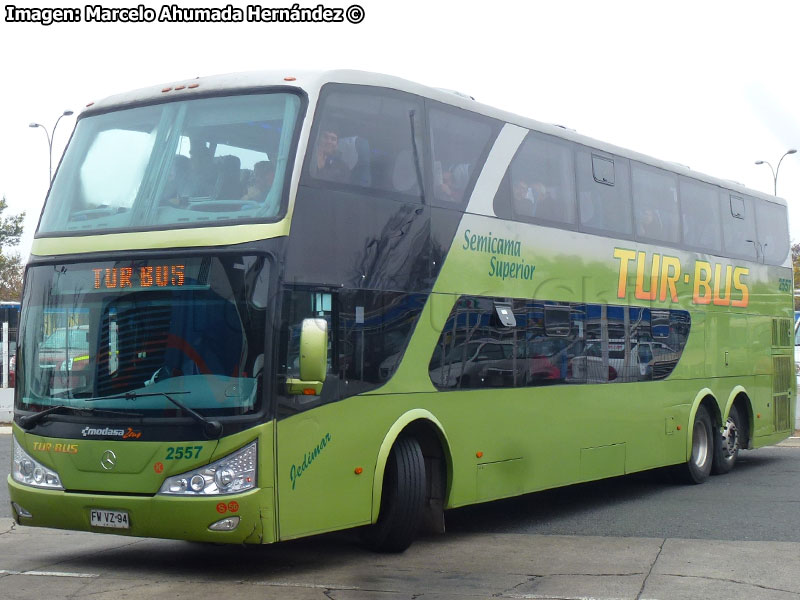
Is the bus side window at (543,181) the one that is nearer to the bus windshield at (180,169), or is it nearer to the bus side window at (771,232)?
the bus windshield at (180,169)

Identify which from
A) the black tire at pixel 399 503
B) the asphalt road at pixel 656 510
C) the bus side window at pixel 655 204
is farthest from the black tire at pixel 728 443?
the black tire at pixel 399 503

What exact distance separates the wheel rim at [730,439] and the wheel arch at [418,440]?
22.8 feet

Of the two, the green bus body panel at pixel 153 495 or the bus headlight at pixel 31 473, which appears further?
the bus headlight at pixel 31 473

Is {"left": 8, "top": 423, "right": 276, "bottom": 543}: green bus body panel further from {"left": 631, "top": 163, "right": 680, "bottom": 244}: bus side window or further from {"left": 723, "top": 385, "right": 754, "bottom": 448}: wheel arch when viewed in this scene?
{"left": 723, "top": 385, "right": 754, "bottom": 448}: wheel arch

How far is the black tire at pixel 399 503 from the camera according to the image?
9672 millimetres

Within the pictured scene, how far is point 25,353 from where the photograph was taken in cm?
922

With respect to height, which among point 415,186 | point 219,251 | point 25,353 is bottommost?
point 25,353

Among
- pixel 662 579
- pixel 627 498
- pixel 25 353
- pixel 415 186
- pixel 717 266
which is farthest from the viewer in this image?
pixel 717 266

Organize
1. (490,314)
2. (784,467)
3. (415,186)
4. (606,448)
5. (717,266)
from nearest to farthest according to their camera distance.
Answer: (415,186) → (490,314) → (606,448) → (717,266) → (784,467)

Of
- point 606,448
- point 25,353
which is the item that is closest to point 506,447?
point 606,448

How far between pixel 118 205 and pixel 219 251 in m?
1.13

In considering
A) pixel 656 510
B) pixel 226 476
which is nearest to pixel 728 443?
pixel 656 510

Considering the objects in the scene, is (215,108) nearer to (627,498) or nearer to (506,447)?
(506,447)

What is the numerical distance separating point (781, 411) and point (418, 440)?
31.0 ft
